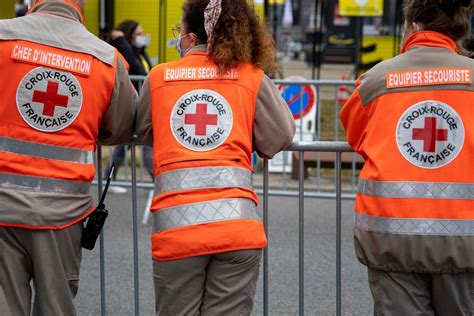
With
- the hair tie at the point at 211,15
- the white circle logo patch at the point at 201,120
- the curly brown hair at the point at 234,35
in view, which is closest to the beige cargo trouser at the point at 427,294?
the white circle logo patch at the point at 201,120

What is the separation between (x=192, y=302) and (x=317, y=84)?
552cm

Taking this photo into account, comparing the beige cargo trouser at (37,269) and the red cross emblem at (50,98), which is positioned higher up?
the red cross emblem at (50,98)

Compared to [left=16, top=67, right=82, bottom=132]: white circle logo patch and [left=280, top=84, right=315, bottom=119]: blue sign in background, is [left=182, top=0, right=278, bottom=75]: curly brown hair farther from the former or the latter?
[left=280, top=84, right=315, bottom=119]: blue sign in background

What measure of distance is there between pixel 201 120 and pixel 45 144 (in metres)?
0.61

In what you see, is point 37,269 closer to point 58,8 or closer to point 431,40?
point 58,8

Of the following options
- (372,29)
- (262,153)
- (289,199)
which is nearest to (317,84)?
(289,199)

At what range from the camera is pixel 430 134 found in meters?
3.00

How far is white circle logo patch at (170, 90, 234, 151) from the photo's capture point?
10.0 ft

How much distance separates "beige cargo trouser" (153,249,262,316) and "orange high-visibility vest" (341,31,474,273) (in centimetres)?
53

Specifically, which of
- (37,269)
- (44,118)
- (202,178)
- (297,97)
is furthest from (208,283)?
(297,97)

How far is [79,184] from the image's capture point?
320 cm

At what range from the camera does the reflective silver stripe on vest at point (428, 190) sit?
3.00m

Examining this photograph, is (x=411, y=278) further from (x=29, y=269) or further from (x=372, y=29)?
(x=372, y=29)

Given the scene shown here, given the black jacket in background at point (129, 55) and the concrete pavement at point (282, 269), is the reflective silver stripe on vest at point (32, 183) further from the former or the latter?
the black jacket in background at point (129, 55)
